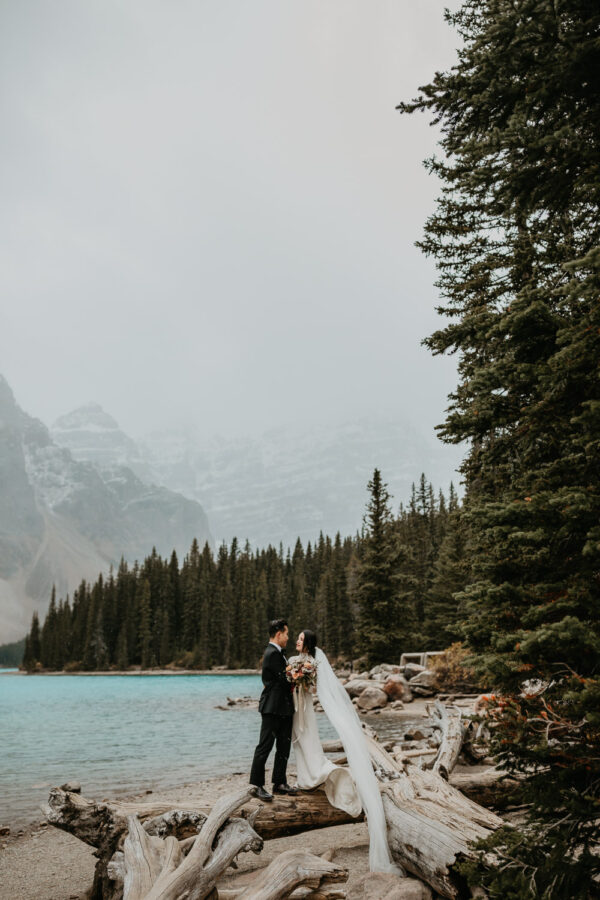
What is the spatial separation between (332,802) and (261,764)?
1.07 meters

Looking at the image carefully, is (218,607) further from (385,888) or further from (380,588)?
(385,888)

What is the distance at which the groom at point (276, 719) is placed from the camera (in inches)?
319

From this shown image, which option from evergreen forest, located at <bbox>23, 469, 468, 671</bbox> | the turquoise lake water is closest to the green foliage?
the turquoise lake water

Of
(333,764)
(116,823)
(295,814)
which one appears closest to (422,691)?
(333,764)

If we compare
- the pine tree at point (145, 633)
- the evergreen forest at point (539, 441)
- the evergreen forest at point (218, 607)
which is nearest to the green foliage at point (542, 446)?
the evergreen forest at point (539, 441)

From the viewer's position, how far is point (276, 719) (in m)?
8.48

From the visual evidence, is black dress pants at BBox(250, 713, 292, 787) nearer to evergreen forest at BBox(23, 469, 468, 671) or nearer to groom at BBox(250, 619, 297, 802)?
groom at BBox(250, 619, 297, 802)

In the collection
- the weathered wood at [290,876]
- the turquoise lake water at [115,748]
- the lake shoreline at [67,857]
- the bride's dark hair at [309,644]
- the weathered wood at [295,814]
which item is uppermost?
the bride's dark hair at [309,644]

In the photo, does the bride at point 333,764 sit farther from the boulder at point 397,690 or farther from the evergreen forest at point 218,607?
the evergreen forest at point 218,607

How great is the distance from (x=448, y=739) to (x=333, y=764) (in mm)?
3679

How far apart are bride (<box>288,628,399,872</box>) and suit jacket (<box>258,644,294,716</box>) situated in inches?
11.2

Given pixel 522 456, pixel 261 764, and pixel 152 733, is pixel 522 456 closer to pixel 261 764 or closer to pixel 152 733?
pixel 261 764

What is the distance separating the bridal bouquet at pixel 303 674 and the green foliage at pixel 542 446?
3.31 meters

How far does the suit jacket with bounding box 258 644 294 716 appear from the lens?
8406 mm
